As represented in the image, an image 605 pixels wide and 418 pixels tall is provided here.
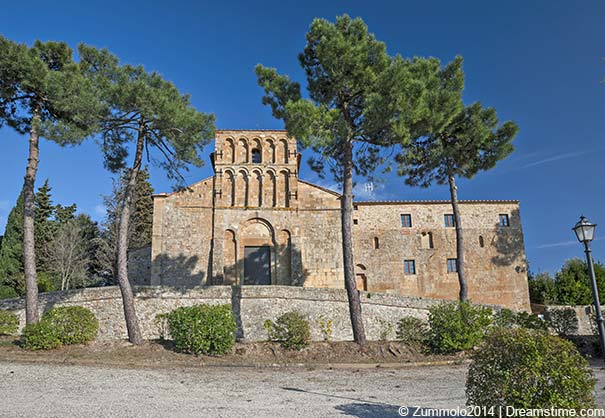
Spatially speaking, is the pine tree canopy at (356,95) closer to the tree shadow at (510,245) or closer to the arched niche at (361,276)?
the arched niche at (361,276)

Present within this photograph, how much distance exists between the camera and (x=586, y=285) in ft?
103

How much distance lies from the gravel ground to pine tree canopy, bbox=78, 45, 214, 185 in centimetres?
848

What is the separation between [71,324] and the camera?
15273mm

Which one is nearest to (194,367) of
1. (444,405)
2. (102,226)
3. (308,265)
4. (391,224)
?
(444,405)

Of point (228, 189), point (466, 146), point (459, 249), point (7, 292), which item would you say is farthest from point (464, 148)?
point (7, 292)

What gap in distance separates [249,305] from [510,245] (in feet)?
64.6

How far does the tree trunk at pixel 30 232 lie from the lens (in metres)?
15.7

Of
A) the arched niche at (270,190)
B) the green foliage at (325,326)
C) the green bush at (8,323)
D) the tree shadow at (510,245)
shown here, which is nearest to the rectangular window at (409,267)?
the tree shadow at (510,245)

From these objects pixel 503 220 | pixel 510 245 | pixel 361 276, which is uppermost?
pixel 503 220

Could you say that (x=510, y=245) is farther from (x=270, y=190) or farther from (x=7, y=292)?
(x=7, y=292)

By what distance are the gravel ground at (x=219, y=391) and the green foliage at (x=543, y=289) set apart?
67.5ft

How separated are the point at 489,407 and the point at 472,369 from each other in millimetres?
716

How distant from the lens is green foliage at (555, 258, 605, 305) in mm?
30766

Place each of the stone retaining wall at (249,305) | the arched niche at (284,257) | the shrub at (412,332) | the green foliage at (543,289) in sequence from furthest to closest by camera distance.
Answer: the green foliage at (543,289)
the arched niche at (284,257)
the stone retaining wall at (249,305)
the shrub at (412,332)
